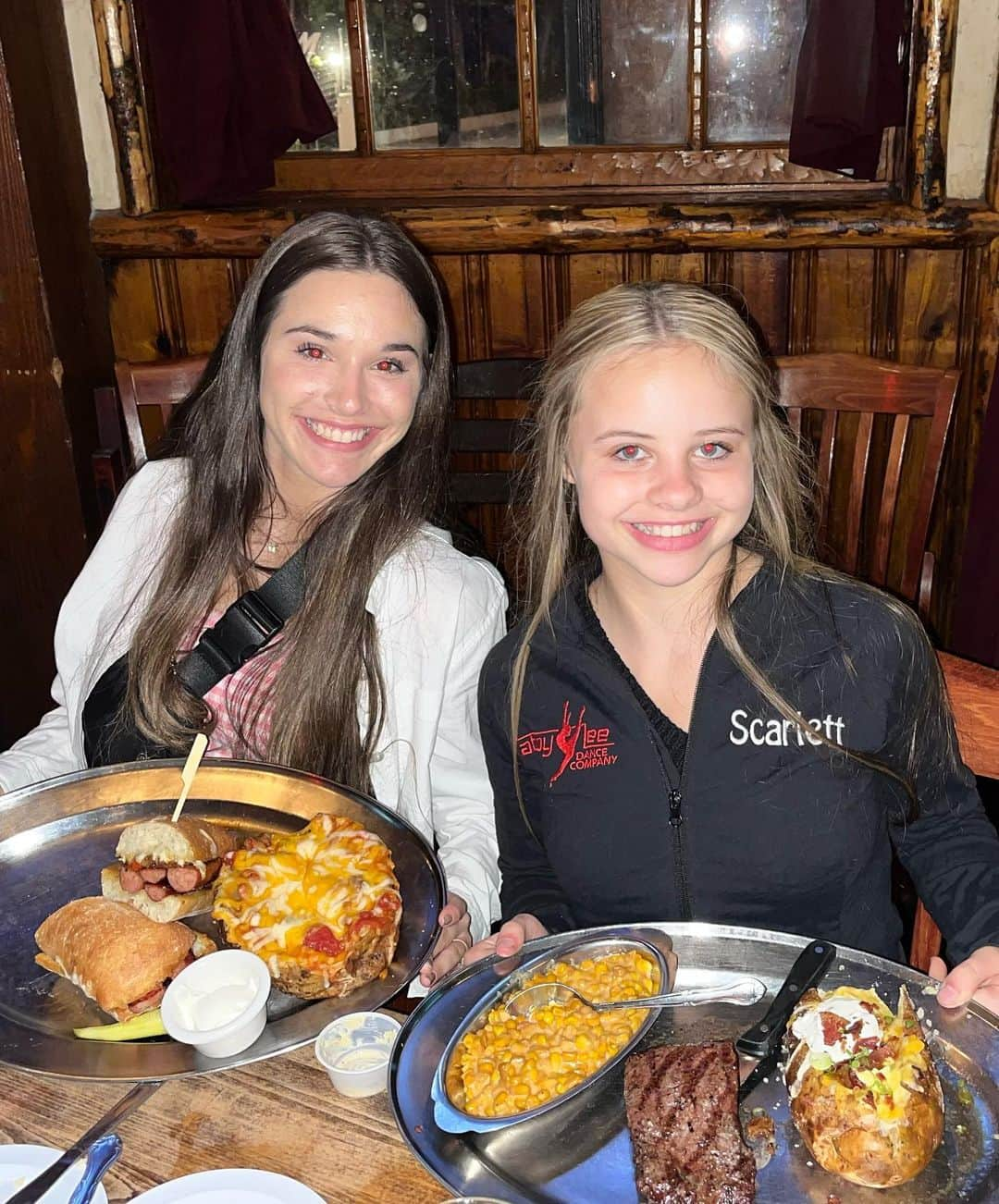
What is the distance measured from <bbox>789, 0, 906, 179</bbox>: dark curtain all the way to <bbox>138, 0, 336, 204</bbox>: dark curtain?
4.48ft

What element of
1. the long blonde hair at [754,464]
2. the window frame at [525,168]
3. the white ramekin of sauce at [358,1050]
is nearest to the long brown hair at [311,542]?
the long blonde hair at [754,464]

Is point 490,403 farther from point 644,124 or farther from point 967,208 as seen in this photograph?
point 967,208

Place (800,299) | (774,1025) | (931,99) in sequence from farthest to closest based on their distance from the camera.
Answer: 1. (800,299)
2. (931,99)
3. (774,1025)

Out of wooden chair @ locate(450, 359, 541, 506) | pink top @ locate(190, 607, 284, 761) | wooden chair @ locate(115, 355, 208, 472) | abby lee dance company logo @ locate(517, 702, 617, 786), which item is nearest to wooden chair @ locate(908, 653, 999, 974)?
abby lee dance company logo @ locate(517, 702, 617, 786)

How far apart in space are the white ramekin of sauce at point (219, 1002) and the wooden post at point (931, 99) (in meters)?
2.81

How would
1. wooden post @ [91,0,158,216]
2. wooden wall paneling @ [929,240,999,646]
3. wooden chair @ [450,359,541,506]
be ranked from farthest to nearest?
wooden post @ [91,0,158,216] → wooden wall paneling @ [929,240,999,646] → wooden chair @ [450,359,541,506]

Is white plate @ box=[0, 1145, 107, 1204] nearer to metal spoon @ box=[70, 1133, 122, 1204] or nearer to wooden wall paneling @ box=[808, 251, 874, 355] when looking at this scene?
metal spoon @ box=[70, 1133, 122, 1204]

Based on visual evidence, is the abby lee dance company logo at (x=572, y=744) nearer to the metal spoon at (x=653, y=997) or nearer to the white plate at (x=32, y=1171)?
Answer: the metal spoon at (x=653, y=997)

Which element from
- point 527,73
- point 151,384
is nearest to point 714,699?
point 151,384

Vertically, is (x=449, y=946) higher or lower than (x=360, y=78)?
lower

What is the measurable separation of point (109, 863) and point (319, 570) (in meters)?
0.62

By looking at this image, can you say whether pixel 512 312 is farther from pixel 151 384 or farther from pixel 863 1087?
pixel 863 1087

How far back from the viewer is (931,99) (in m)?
3.02

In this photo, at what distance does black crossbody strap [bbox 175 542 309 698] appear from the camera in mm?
1835
